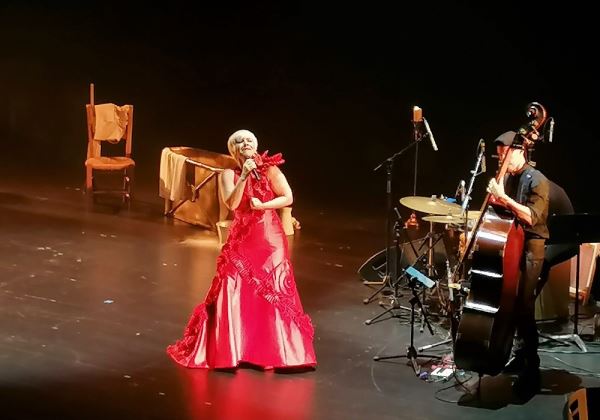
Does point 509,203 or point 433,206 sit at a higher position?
point 509,203

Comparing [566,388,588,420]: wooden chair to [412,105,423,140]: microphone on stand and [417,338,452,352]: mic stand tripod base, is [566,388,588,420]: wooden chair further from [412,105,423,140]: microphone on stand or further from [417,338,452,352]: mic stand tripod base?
[412,105,423,140]: microphone on stand

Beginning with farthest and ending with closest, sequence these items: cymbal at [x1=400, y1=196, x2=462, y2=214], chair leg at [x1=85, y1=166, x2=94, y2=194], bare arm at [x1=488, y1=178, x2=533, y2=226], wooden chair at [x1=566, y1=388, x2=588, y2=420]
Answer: chair leg at [x1=85, y1=166, x2=94, y2=194] < cymbal at [x1=400, y1=196, x2=462, y2=214] < bare arm at [x1=488, y1=178, x2=533, y2=226] < wooden chair at [x1=566, y1=388, x2=588, y2=420]

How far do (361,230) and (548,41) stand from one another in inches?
102

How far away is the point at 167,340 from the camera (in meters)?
6.14

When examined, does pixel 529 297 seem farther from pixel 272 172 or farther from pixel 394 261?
pixel 394 261

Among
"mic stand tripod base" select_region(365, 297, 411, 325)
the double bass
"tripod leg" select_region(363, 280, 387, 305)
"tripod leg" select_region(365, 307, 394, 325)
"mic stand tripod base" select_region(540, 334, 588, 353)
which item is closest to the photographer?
the double bass

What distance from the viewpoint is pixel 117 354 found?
5.88 m

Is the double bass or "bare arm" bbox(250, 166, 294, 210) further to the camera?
"bare arm" bbox(250, 166, 294, 210)

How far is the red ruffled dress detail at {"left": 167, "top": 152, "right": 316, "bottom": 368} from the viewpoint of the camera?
18.5 ft

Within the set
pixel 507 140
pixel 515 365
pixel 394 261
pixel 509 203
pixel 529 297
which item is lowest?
pixel 515 365

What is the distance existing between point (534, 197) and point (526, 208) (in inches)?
3.7

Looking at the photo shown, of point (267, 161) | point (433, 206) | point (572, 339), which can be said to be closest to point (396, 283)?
point (433, 206)

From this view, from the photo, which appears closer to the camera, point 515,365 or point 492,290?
point 492,290

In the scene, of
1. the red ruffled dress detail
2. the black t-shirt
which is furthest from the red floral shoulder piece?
the black t-shirt
